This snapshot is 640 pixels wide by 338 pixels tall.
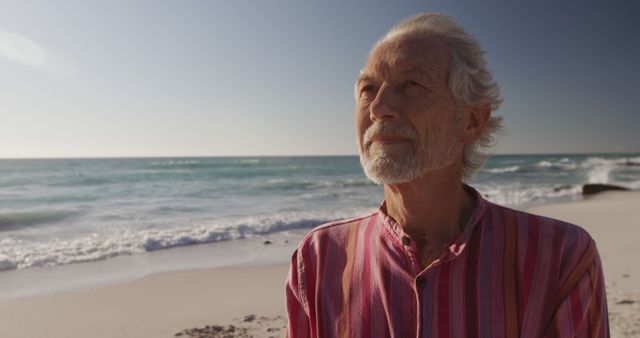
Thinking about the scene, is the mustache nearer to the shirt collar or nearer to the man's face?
the man's face

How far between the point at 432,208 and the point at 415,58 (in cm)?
50

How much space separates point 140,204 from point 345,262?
795 inches

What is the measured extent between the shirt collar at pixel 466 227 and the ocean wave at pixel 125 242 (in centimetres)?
861

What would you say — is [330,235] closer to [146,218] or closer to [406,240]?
[406,240]

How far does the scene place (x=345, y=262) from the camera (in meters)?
1.50

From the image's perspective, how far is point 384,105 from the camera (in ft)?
4.67

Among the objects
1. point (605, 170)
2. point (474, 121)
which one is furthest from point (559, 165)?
point (474, 121)

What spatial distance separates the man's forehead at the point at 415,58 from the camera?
1.45 metres

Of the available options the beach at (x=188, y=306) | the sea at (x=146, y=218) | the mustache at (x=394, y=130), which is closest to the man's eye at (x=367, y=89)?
the mustache at (x=394, y=130)

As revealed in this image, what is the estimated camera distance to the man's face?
140 cm

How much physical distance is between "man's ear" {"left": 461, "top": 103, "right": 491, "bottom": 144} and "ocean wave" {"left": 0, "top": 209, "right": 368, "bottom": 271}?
884cm

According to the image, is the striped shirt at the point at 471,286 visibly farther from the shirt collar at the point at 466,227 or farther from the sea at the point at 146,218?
the sea at the point at 146,218

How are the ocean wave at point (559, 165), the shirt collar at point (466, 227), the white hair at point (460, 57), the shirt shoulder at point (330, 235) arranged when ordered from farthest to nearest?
the ocean wave at point (559, 165), the shirt shoulder at point (330, 235), the white hair at point (460, 57), the shirt collar at point (466, 227)

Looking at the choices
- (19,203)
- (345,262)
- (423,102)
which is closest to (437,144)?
(423,102)
